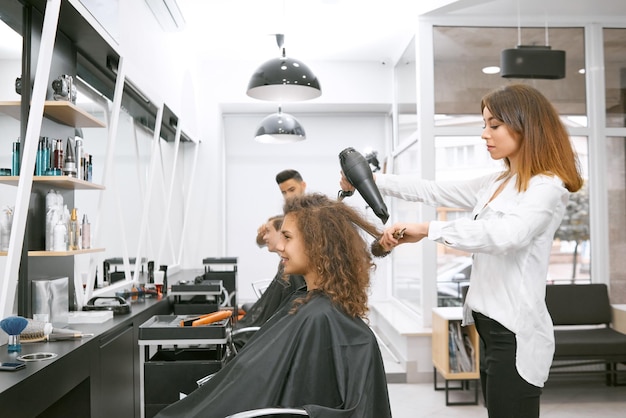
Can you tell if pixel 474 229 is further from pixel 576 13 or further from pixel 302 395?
pixel 576 13

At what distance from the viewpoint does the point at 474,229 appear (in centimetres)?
152

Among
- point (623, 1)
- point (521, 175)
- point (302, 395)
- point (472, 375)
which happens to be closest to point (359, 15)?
point (623, 1)

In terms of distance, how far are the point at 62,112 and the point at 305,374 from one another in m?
1.64

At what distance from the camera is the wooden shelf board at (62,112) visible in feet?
7.21

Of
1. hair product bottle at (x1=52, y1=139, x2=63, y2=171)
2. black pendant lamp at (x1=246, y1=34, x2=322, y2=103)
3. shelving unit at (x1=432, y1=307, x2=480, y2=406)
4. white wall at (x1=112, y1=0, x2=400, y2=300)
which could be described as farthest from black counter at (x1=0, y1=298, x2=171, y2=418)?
white wall at (x1=112, y1=0, x2=400, y2=300)

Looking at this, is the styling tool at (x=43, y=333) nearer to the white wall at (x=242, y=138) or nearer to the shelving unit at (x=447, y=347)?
the shelving unit at (x=447, y=347)

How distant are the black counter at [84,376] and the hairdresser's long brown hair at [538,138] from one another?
1.52 metres

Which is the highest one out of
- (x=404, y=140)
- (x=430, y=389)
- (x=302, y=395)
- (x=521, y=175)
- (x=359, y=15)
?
(x=359, y=15)

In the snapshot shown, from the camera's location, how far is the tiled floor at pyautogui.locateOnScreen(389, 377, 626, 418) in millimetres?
3838

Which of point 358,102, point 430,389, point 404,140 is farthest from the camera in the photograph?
point 358,102

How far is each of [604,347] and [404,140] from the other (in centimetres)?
266

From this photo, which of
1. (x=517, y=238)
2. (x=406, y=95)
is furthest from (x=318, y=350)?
(x=406, y=95)

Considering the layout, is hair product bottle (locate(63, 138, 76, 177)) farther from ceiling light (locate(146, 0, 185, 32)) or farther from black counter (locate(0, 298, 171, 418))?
ceiling light (locate(146, 0, 185, 32))

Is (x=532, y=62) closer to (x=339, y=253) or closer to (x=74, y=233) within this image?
(x=339, y=253)
